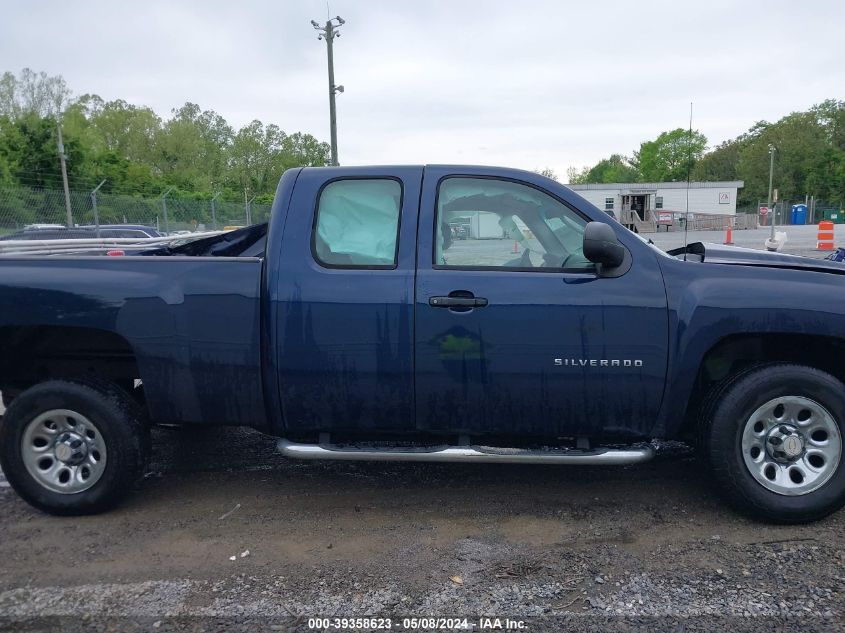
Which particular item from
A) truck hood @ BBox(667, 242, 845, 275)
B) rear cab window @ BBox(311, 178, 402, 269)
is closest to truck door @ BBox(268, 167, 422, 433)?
rear cab window @ BBox(311, 178, 402, 269)

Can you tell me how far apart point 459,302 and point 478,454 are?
78 cm

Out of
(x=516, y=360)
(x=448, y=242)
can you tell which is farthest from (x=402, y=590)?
(x=448, y=242)

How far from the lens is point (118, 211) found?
2486cm

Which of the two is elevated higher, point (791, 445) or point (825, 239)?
point (825, 239)

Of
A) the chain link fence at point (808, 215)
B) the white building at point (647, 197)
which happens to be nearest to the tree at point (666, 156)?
the chain link fence at point (808, 215)

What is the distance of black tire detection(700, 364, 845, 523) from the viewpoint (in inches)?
135

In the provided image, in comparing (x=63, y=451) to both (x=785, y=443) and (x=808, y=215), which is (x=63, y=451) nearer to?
(x=785, y=443)

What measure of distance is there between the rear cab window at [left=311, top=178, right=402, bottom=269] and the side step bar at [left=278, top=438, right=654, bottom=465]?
0.97 meters

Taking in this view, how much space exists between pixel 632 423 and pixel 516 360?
27.3 inches

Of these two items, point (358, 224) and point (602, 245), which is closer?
point (602, 245)

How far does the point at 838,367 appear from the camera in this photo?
150 inches

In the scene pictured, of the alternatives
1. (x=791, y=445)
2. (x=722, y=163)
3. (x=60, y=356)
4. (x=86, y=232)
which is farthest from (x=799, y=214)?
(x=60, y=356)

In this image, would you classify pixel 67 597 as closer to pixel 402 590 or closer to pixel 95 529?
pixel 95 529

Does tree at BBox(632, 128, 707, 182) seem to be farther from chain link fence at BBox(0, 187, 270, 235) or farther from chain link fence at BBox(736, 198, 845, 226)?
chain link fence at BBox(0, 187, 270, 235)
